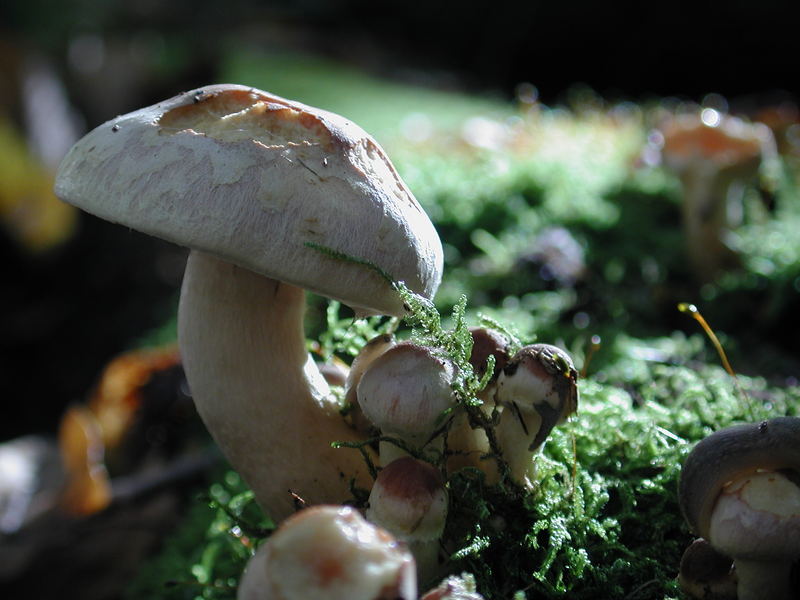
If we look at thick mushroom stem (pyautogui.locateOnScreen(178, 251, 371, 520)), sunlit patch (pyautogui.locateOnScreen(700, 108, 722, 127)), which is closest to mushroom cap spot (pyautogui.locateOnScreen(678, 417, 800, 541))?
thick mushroom stem (pyautogui.locateOnScreen(178, 251, 371, 520))

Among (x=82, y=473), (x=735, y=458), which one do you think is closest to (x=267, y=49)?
(x=82, y=473)

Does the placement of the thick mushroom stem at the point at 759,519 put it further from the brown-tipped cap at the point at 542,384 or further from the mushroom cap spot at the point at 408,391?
the mushroom cap spot at the point at 408,391

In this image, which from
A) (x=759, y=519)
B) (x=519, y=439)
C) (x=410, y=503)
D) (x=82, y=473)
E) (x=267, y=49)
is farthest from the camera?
(x=267, y=49)

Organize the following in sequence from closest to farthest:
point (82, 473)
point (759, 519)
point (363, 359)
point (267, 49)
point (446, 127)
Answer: point (759, 519), point (363, 359), point (82, 473), point (446, 127), point (267, 49)

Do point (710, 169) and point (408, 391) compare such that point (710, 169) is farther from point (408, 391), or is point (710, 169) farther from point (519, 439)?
point (408, 391)

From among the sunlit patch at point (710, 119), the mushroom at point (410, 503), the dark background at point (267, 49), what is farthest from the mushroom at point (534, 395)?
the dark background at point (267, 49)

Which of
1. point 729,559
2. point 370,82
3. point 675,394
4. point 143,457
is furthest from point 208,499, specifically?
point 370,82
